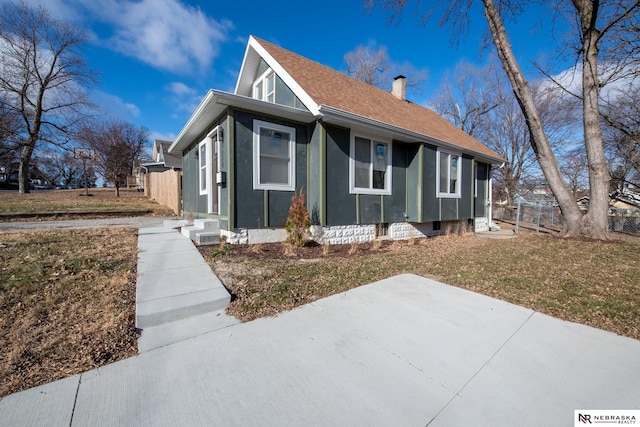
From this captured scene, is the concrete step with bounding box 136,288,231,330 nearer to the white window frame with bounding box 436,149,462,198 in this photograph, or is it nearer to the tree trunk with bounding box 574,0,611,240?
the white window frame with bounding box 436,149,462,198

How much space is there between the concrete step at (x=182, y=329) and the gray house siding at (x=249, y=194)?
3581 mm

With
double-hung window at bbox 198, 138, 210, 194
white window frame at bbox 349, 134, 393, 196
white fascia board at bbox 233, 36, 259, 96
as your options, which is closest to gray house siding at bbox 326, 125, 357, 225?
white window frame at bbox 349, 134, 393, 196

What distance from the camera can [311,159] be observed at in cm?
736

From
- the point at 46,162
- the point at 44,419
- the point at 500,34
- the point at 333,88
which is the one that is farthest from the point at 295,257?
the point at 46,162

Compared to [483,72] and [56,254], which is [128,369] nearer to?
[56,254]

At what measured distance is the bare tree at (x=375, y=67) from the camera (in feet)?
71.7

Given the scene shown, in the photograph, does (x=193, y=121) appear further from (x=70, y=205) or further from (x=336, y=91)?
(x=70, y=205)

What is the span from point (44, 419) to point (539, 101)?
30.0 m

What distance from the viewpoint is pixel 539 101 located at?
21.6 metres

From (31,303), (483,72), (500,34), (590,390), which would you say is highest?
(483,72)

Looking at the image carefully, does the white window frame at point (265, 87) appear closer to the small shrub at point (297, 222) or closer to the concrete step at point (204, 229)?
the small shrub at point (297, 222)

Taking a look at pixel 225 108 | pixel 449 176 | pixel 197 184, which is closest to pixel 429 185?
pixel 449 176

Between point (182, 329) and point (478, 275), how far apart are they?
4602mm

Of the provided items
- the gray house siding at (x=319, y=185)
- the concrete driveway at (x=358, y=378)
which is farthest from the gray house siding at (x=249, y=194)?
the concrete driveway at (x=358, y=378)
